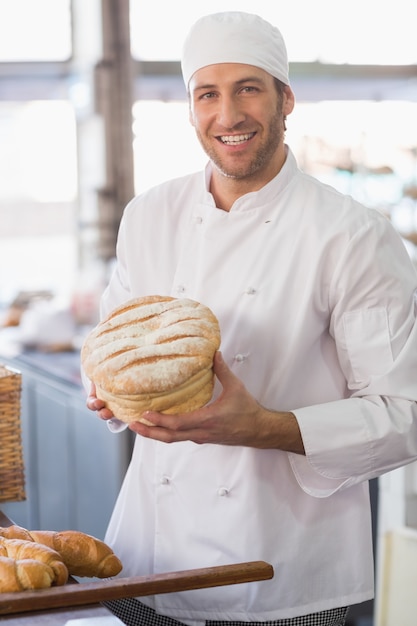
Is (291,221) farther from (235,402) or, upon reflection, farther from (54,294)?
(54,294)

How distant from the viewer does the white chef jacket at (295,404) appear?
1699mm

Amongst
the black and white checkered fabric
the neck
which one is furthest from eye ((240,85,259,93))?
the black and white checkered fabric

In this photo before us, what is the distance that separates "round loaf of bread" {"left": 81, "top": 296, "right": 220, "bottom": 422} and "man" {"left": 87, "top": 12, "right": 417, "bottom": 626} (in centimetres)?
11

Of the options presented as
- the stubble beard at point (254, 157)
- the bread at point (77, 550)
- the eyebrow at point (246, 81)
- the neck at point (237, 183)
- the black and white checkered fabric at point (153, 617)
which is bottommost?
the black and white checkered fabric at point (153, 617)

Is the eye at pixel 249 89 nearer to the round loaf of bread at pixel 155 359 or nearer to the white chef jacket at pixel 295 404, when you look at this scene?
the white chef jacket at pixel 295 404

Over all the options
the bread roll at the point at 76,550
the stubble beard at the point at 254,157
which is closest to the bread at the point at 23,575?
the bread roll at the point at 76,550

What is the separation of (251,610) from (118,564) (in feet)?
1.02

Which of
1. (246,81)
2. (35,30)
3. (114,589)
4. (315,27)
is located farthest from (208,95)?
(315,27)

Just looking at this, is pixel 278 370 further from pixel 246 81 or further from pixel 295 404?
pixel 246 81

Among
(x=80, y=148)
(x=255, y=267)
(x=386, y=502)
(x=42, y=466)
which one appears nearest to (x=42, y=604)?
(x=255, y=267)

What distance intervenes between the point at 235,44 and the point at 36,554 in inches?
38.5

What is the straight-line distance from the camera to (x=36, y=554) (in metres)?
1.43

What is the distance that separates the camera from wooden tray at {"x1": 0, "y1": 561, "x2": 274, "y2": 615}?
133cm

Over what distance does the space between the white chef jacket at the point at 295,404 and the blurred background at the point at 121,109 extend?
4.12 meters
